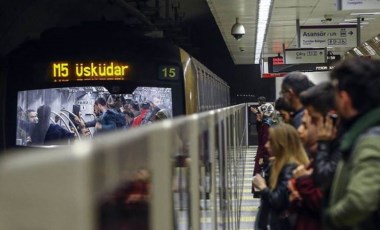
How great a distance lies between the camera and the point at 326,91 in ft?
12.5

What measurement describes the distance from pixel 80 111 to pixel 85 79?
0.45 m

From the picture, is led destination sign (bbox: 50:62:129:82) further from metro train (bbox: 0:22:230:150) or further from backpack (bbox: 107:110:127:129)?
backpack (bbox: 107:110:127:129)

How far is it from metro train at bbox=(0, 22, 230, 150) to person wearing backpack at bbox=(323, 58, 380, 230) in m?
6.96

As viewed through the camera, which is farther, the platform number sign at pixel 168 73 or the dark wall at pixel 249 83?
the dark wall at pixel 249 83

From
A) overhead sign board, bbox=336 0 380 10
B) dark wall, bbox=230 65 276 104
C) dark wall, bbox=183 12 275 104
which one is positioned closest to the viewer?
overhead sign board, bbox=336 0 380 10

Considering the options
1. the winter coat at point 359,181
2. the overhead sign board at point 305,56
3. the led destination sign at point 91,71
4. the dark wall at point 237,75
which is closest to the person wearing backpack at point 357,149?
the winter coat at point 359,181

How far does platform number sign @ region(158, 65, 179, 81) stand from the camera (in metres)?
10.0

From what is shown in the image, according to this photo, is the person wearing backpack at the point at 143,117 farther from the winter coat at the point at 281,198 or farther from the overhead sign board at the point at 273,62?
the overhead sign board at the point at 273,62

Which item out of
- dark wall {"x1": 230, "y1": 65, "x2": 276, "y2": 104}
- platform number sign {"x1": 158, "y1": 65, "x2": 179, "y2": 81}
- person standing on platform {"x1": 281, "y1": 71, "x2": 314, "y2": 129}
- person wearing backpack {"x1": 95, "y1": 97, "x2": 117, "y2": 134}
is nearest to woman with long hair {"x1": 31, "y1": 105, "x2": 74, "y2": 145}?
person wearing backpack {"x1": 95, "y1": 97, "x2": 117, "y2": 134}

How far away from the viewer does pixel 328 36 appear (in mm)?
18344

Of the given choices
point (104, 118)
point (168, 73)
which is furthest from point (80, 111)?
point (168, 73)

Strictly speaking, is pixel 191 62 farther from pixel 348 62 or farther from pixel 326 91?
pixel 348 62

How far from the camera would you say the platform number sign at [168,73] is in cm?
1002

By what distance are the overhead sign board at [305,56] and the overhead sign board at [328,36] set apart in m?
0.37
